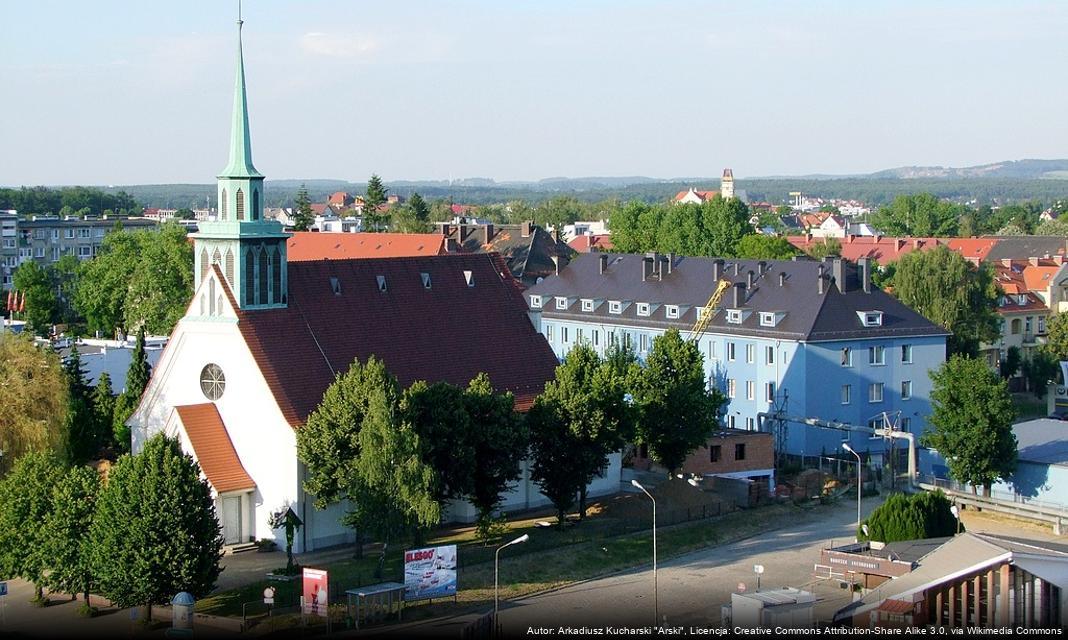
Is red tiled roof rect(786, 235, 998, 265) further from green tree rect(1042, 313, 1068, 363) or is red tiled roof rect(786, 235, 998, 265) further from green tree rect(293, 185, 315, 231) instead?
green tree rect(293, 185, 315, 231)

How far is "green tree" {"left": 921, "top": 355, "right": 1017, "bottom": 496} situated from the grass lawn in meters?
7.33

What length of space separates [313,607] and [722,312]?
3801 centimetres

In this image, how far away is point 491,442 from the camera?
49906 millimetres

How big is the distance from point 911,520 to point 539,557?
12.6 metres

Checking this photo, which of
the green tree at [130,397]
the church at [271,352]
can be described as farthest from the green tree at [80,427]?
the church at [271,352]

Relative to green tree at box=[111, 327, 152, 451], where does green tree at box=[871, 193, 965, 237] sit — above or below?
above

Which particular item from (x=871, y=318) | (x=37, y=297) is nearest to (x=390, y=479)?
(x=871, y=318)

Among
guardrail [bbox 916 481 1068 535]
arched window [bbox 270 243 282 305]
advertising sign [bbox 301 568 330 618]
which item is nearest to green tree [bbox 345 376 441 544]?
advertising sign [bbox 301 568 330 618]

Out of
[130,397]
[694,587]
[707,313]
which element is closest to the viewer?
[694,587]

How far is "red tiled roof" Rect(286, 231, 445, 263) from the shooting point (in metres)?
111

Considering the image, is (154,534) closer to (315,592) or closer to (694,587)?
(315,592)

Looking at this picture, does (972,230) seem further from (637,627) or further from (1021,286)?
(637,627)

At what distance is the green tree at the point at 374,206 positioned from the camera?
166500 millimetres

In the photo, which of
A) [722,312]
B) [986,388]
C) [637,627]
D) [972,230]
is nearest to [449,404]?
[637,627]
